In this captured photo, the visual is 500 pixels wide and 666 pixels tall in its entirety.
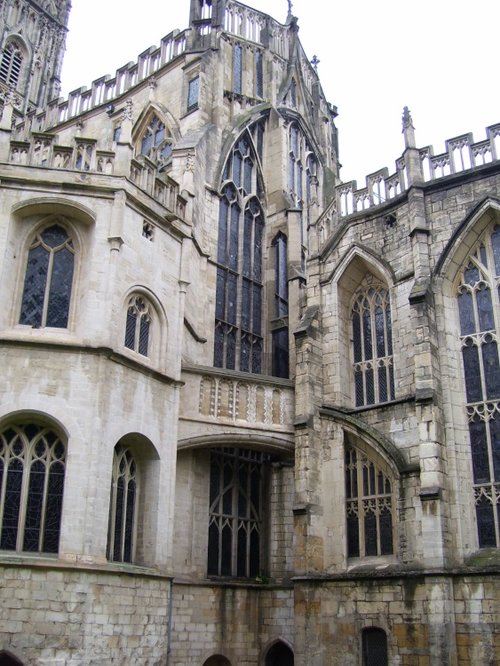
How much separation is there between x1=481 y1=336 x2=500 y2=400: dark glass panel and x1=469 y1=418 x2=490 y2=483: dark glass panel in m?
0.73

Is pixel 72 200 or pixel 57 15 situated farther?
pixel 57 15

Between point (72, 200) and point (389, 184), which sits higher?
point (389, 184)

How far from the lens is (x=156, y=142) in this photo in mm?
27078

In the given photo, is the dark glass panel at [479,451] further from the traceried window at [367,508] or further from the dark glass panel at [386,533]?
the dark glass panel at [386,533]

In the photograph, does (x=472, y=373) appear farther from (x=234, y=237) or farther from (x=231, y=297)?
(x=234, y=237)

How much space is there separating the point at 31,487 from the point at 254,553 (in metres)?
7.77

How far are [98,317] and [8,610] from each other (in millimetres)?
6038

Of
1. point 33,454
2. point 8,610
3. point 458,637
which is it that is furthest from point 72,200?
point 458,637

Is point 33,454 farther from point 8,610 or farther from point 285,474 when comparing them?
point 285,474

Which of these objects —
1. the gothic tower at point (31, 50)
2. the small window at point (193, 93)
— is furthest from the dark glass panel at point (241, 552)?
the gothic tower at point (31, 50)

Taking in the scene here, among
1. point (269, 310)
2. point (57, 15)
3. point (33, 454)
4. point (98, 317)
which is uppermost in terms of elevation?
point (57, 15)

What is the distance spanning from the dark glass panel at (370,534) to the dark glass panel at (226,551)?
13.1 ft

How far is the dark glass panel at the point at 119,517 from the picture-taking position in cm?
1602

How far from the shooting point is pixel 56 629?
45.5ft
